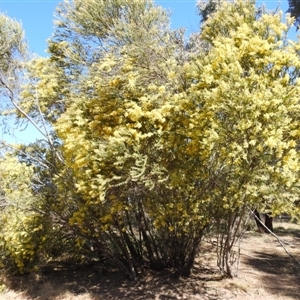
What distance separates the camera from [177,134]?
625 centimetres

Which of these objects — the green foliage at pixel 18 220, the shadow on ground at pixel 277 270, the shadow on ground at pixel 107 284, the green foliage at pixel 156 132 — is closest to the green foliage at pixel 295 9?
the green foliage at pixel 156 132

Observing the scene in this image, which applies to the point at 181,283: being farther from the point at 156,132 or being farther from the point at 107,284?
the point at 156,132

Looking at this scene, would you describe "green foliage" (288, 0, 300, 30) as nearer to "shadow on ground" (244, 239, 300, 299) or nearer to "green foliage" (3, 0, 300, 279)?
"green foliage" (3, 0, 300, 279)

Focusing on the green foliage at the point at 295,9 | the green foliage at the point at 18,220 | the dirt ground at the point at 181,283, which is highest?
the green foliage at the point at 295,9

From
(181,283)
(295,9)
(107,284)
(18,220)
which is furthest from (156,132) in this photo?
(295,9)

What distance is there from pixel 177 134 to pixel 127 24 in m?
2.88

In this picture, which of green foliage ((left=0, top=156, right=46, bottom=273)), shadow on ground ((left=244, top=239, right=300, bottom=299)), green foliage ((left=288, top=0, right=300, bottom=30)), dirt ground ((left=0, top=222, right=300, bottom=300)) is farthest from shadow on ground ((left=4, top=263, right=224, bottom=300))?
green foliage ((left=288, top=0, right=300, bottom=30))

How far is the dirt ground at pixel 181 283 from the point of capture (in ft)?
24.5

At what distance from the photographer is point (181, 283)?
8.09 metres

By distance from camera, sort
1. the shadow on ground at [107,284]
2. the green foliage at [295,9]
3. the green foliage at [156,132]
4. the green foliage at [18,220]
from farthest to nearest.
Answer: the green foliage at [295,9]
the green foliage at [18,220]
the shadow on ground at [107,284]
the green foliage at [156,132]

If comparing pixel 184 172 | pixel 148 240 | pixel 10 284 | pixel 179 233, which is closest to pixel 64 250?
pixel 10 284

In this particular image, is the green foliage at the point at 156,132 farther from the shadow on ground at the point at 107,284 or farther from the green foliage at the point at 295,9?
the green foliage at the point at 295,9

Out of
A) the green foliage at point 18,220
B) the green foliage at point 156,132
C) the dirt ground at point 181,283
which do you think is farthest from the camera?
the green foliage at point 18,220

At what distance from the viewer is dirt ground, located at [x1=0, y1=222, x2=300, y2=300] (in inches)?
294
